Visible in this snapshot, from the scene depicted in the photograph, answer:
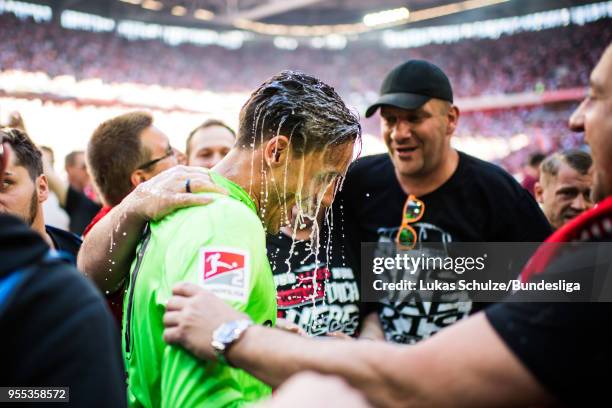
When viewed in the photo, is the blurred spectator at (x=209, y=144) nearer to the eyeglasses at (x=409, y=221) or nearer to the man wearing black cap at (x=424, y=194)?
the man wearing black cap at (x=424, y=194)

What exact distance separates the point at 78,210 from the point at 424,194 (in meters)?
3.23

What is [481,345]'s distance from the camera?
4.13 feet

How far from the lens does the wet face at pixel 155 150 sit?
344cm

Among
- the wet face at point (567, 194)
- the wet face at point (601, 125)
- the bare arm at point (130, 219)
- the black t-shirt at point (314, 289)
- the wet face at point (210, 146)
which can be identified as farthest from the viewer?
the wet face at point (210, 146)

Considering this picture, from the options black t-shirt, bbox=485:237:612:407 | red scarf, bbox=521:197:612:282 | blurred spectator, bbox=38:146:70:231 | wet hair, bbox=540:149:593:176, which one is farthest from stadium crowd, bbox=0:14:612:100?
black t-shirt, bbox=485:237:612:407

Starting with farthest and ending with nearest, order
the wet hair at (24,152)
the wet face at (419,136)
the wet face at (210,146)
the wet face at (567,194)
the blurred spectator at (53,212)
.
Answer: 1. the blurred spectator at (53,212)
2. the wet face at (210,146)
3. the wet face at (567,194)
4. the wet face at (419,136)
5. the wet hair at (24,152)

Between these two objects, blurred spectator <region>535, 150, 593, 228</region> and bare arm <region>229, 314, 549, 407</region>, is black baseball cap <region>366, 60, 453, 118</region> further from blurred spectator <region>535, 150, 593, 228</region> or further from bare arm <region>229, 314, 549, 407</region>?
bare arm <region>229, 314, 549, 407</region>

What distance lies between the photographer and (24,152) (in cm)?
325

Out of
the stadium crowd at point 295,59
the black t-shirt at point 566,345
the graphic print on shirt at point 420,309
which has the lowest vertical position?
the graphic print on shirt at point 420,309

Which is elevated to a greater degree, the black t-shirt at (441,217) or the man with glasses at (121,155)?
the man with glasses at (121,155)

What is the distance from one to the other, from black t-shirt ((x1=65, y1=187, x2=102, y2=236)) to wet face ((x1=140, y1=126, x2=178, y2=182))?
6.60ft

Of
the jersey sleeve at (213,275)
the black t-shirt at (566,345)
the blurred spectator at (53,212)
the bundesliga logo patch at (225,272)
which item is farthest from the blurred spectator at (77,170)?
the black t-shirt at (566,345)

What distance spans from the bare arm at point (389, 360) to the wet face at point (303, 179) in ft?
2.39

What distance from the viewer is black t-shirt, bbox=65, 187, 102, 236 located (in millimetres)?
5227
